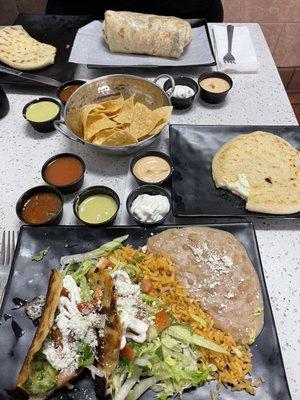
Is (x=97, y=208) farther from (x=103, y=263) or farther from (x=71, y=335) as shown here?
(x=71, y=335)

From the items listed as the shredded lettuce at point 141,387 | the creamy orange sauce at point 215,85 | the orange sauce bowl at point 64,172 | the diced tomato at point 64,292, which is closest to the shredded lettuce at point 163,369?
the shredded lettuce at point 141,387

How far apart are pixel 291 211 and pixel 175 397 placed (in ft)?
3.67

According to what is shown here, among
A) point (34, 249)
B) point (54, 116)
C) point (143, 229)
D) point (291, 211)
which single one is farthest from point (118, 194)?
point (291, 211)

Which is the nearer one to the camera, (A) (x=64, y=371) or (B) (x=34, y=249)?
(A) (x=64, y=371)

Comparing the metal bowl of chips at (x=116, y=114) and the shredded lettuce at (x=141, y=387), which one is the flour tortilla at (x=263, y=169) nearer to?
the metal bowl of chips at (x=116, y=114)

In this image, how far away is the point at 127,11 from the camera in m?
3.23

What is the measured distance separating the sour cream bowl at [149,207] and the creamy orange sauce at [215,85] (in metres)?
1.07

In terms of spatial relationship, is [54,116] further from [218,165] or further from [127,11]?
[127,11]

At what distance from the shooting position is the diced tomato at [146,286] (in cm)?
167

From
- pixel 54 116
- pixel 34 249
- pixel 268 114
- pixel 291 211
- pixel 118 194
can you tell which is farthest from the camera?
pixel 268 114

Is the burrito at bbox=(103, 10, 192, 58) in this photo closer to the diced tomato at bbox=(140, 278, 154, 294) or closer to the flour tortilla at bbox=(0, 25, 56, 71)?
the flour tortilla at bbox=(0, 25, 56, 71)

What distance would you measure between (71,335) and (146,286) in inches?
15.5

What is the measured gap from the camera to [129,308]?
1.53 metres

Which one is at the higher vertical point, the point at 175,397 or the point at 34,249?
the point at 34,249
